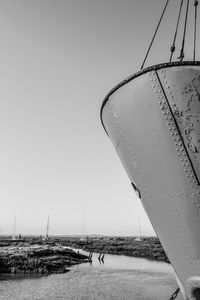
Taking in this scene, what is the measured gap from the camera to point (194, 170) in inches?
126

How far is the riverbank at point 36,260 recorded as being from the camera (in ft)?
85.7

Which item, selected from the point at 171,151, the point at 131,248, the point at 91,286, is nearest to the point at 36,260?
the point at 91,286

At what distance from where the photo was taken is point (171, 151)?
3.31 meters

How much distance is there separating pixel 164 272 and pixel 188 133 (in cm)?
2655

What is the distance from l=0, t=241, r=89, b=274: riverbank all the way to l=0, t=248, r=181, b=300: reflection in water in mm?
2139

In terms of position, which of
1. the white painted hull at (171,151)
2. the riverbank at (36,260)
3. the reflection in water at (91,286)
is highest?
the white painted hull at (171,151)

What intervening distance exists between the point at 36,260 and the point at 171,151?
28.6 meters

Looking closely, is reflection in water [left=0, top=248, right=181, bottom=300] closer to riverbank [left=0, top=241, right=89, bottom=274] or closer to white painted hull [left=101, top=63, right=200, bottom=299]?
riverbank [left=0, top=241, right=89, bottom=274]

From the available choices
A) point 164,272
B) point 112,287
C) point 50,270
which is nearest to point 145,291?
point 112,287

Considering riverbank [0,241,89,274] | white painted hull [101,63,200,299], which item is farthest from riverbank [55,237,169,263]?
white painted hull [101,63,200,299]

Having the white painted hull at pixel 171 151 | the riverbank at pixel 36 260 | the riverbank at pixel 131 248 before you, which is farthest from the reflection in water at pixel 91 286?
the white painted hull at pixel 171 151

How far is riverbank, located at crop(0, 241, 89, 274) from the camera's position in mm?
26109

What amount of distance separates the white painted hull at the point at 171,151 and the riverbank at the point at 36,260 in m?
25.3

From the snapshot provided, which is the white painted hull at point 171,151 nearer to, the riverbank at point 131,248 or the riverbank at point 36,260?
the riverbank at point 36,260
